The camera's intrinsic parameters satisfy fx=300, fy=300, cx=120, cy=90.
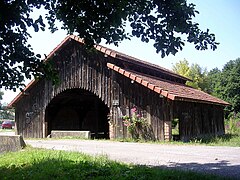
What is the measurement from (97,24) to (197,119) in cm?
1440

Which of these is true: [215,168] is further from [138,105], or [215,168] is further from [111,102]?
[111,102]

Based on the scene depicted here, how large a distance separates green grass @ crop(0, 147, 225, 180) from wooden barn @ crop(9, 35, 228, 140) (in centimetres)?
700

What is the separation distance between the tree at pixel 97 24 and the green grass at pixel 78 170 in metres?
2.47

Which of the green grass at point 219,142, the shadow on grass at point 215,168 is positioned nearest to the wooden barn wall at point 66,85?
the green grass at point 219,142

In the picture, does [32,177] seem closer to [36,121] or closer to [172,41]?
[172,41]

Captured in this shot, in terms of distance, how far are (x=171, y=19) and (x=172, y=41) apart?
0.46 m

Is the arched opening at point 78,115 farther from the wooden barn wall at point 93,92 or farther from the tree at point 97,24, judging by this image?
the tree at point 97,24

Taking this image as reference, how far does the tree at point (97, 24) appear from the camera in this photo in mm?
6230

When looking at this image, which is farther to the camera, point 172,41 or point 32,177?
point 32,177

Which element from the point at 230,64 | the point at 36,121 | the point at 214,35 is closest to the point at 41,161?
the point at 214,35

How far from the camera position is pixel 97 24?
6859 millimetres

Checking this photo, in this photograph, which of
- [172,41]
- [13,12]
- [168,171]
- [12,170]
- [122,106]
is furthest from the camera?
[122,106]

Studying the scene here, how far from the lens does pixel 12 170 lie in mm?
8469

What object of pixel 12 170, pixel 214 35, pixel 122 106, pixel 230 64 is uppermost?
pixel 230 64
